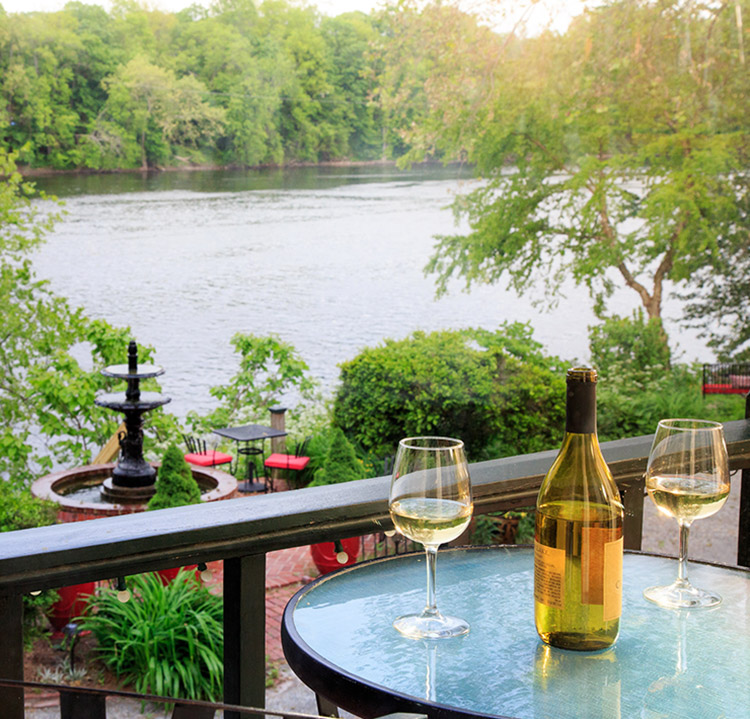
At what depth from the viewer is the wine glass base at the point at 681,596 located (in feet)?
2.89

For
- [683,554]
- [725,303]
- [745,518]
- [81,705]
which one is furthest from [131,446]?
[725,303]

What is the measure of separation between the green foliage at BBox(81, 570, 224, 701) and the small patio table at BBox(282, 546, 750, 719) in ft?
7.87

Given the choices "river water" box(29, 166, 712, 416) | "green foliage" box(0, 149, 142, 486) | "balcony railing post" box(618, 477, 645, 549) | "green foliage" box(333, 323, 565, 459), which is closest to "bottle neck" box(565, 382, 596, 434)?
"balcony railing post" box(618, 477, 645, 549)

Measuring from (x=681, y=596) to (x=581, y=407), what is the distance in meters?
0.28

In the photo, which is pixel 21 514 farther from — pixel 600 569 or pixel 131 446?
pixel 600 569

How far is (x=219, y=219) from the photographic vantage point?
759cm

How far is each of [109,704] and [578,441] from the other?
480mm

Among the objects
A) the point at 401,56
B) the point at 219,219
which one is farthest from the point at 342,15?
the point at 219,219

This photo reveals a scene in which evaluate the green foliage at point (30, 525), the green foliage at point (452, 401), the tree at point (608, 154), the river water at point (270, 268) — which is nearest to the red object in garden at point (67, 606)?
the green foliage at point (30, 525)

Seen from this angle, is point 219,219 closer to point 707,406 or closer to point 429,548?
point 707,406

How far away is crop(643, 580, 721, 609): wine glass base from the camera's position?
2.89ft

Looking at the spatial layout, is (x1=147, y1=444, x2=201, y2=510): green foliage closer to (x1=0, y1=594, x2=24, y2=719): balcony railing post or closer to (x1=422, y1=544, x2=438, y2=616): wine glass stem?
A: (x1=0, y1=594, x2=24, y2=719): balcony railing post

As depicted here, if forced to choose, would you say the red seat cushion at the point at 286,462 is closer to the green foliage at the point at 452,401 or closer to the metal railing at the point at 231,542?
the green foliage at the point at 452,401

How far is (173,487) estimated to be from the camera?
4043 millimetres
